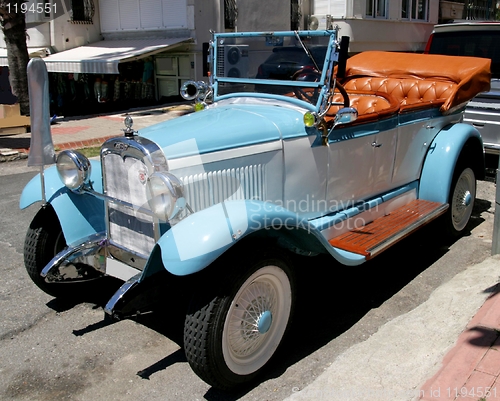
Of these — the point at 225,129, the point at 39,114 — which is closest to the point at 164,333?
the point at 225,129

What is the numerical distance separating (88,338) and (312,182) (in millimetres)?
1894

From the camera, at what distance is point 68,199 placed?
378 cm

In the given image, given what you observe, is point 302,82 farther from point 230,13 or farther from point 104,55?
point 230,13

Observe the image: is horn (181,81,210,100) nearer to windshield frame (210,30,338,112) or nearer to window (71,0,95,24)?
windshield frame (210,30,338,112)

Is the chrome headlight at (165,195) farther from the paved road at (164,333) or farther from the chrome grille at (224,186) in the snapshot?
the paved road at (164,333)

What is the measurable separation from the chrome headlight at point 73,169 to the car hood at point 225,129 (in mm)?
466

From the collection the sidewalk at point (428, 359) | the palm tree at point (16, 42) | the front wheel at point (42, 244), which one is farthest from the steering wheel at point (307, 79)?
the palm tree at point (16, 42)

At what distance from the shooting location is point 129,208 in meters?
3.36

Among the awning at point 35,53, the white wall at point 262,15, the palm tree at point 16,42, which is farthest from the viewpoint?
the awning at point 35,53

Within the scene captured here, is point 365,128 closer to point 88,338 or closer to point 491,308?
point 491,308

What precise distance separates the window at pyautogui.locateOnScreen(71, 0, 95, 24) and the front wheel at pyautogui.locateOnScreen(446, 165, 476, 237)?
1538cm

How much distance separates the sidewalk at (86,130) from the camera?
984 centimetres

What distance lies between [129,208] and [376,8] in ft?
59.8

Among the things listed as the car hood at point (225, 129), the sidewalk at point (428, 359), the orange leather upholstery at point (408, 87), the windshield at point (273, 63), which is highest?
the windshield at point (273, 63)
